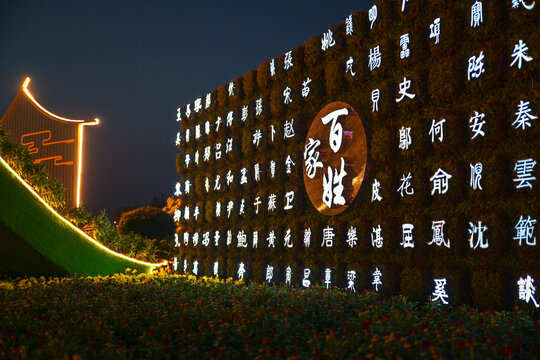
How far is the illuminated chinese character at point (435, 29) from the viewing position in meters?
5.05

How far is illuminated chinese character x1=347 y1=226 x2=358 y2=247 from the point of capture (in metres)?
5.80

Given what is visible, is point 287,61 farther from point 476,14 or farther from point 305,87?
point 476,14

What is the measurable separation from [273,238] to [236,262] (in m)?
1.10

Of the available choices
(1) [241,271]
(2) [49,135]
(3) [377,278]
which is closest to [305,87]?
(3) [377,278]

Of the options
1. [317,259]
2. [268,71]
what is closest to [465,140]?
[317,259]

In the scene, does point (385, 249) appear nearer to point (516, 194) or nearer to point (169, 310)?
point (516, 194)

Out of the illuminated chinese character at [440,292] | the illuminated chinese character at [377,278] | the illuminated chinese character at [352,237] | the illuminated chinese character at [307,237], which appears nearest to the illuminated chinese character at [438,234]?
the illuminated chinese character at [440,292]

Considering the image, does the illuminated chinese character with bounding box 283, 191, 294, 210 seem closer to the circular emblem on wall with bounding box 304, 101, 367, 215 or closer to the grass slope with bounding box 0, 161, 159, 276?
the circular emblem on wall with bounding box 304, 101, 367, 215

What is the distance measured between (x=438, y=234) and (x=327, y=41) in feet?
9.95

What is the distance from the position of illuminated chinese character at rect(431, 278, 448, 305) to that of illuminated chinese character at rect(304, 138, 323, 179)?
2156mm

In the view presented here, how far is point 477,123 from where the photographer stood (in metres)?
4.59

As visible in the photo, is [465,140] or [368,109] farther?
[368,109]

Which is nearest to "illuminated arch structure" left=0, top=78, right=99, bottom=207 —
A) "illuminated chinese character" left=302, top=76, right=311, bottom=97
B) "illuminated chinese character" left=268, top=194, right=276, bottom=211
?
"illuminated chinese character" left=268, top=194, right=276, bottom=211

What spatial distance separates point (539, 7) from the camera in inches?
165
